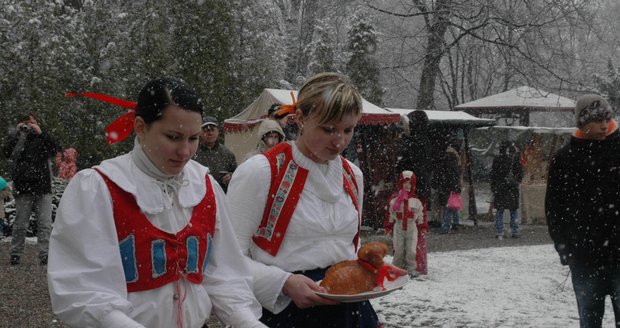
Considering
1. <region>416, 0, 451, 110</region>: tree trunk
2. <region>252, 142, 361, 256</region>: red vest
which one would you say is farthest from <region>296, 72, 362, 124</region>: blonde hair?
<region>416, 0, 451, 110</region>: tree trunk

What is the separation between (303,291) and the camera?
2.81 m

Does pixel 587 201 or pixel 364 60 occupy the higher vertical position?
pixel 364 60

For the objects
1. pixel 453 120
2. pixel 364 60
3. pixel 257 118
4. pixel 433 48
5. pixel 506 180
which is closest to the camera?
pixel 506 180

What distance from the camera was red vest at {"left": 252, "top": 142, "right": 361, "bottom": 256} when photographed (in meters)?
2.90

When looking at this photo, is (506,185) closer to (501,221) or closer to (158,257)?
(501,221)

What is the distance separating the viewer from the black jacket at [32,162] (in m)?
9.42

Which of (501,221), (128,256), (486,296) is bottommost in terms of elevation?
(486,296)

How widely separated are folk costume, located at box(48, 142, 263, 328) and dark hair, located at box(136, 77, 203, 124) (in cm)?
12

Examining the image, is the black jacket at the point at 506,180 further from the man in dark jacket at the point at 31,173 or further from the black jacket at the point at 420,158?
the man in dark jacket at the point at 31,173

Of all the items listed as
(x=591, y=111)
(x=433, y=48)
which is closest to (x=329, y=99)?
(x=591, y=111)

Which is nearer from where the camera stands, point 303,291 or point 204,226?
point 204,226

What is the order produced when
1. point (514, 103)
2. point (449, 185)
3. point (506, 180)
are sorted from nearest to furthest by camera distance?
point (506, 180), point (449, 185), point (514, 103)

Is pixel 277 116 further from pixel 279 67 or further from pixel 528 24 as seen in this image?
pixel 279 67

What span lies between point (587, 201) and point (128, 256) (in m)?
3.44
